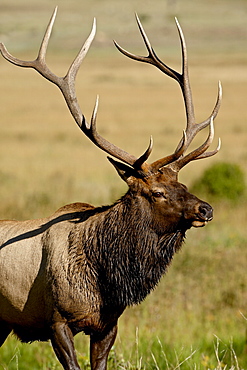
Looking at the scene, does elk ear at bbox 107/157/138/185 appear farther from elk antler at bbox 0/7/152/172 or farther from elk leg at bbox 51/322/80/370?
elk leg at bbox 51/322/80/370

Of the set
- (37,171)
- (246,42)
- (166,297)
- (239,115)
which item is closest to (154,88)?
(239,115)

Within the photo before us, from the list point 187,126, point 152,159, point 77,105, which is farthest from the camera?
point 152,159

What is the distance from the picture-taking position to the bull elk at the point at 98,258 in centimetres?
476

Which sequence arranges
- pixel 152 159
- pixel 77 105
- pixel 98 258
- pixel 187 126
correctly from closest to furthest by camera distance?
pixel 98 258 < pixel 77 105 < pixel 187 126 < pixel 152 159

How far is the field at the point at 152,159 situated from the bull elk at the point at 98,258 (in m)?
0.45

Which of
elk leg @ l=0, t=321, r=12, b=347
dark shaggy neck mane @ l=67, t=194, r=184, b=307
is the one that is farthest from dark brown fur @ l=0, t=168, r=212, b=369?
elk leg @ l=0, t=321, r=12, b=347

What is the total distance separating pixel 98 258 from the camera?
16.3 ft

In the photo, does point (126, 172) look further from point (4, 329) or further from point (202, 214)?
point (4, 329)

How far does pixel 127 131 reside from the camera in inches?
1130

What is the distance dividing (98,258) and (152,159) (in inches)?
591

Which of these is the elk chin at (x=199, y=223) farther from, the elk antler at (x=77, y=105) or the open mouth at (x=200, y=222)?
the elk antler at (x=77, y=105)

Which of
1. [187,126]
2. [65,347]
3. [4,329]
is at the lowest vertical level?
[4,329]

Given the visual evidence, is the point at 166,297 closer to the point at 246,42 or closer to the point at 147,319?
the point at 147,319

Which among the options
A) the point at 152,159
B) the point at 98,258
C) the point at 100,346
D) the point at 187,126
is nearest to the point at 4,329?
the point at 100,346
